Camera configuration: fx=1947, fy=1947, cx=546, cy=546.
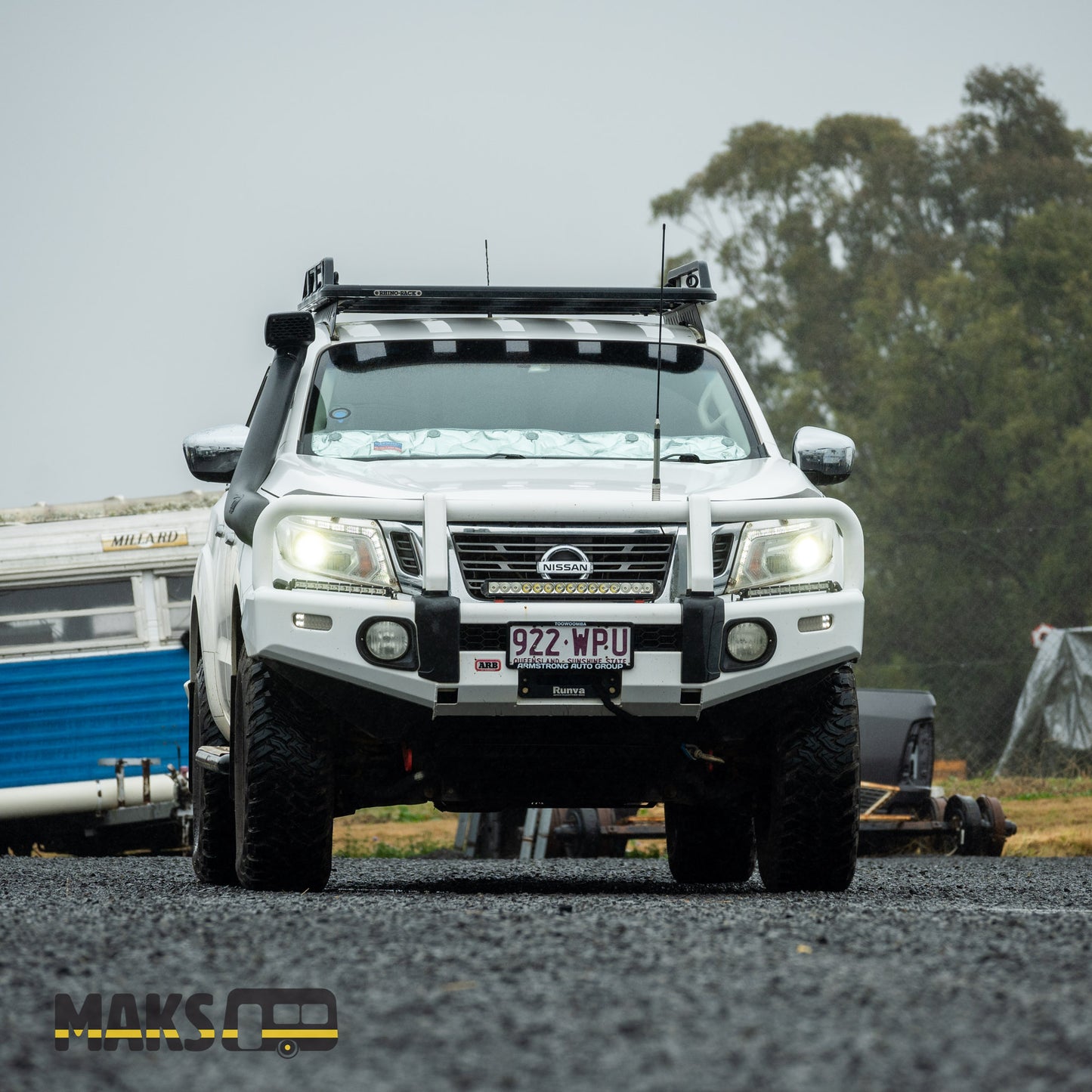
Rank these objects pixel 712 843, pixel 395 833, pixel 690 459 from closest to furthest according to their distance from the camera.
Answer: pixel 690 459 < pixel 712 843 < pixel 395 833

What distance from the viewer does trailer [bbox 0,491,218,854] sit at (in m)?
16.0

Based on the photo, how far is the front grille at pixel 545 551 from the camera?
249 inches

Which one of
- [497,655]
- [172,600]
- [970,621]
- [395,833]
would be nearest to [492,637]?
[497,655]

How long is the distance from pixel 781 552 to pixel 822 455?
0.73m

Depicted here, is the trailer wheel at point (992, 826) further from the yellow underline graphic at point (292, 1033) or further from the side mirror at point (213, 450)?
the yellow underline graphic at point (292, 1033)

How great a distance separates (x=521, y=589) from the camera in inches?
248

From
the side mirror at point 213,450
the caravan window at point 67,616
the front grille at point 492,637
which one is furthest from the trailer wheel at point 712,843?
the caravan window at point 67,616

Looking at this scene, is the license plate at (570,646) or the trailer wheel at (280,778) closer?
the license plate at (570,646)

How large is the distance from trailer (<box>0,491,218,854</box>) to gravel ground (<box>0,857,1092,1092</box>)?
9.72m

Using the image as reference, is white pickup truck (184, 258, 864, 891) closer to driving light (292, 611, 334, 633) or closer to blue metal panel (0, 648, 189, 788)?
driving light (292, 611, 334, 633)

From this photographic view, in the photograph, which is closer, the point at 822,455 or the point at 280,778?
the point at 280,778

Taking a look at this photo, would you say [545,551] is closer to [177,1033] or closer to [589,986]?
[589,986]

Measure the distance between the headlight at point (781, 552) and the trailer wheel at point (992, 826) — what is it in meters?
7.44

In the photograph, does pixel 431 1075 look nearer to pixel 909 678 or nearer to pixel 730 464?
pixel 730 464
